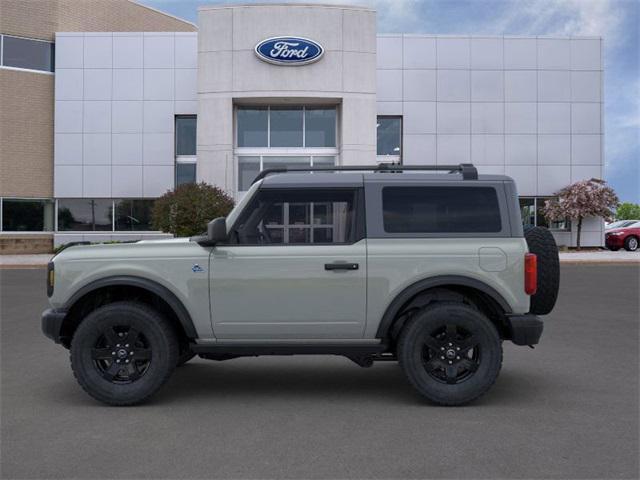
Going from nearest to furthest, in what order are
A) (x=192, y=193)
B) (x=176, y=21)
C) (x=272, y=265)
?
(x=272, y=265) < (x=192, y=193) < (x=176, y=21)

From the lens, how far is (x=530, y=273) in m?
5.19

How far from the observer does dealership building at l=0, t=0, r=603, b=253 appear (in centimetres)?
3012

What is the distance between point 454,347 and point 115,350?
2.88 metres

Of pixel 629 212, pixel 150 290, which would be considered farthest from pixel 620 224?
pixel 629 212

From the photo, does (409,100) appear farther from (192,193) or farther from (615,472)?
(615,472)

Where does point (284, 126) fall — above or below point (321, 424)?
above

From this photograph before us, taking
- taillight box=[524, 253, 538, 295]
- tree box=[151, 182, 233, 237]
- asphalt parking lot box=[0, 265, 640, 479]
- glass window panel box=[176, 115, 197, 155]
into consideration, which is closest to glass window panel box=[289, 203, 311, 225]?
asphalt parking lot box=[0, 265, 640, 479]

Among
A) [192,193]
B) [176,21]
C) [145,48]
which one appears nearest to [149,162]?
[145,48]

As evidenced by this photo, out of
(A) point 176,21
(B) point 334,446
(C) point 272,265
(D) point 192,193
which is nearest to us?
(B) point 334,446

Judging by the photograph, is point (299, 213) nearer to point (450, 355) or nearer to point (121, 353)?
point (450, 355)

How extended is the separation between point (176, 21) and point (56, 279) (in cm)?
3661

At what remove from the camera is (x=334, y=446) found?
4.24 m

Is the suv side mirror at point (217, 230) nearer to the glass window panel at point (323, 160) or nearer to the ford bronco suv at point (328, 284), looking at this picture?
the ford bronco suv at point (328, 284)

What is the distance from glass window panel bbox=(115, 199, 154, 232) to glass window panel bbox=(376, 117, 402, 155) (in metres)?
12.1
